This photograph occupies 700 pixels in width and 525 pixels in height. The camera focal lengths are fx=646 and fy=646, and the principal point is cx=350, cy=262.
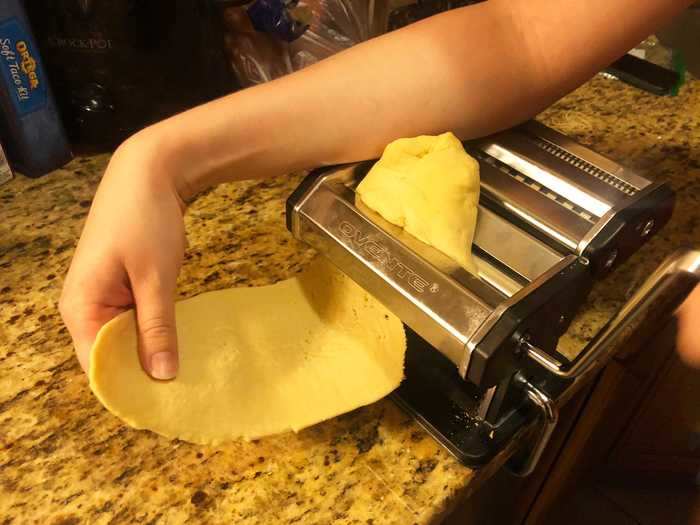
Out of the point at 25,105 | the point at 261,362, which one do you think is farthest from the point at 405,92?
the point at 25,105

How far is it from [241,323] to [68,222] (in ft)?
0.90

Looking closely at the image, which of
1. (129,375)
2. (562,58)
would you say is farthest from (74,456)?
(562,58)

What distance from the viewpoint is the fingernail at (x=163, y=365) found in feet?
1.40

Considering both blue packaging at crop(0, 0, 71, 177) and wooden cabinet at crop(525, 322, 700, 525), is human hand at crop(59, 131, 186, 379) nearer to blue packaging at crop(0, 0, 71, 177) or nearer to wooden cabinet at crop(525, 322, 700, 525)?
blue packaging at crop(0, 0, 71, 177)

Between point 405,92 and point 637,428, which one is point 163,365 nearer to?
point 405,92

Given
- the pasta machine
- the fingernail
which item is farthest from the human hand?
the pasta machine

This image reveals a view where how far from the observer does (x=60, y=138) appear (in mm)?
721

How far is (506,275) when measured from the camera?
474 millimetres

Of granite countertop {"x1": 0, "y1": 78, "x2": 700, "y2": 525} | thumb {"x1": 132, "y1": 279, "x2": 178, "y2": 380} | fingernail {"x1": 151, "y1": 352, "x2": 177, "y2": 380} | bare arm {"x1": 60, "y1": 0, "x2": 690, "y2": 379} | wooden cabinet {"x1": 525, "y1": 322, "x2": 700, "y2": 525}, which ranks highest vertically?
bare arm {"x1": 60, "y1": 0, "x2": 690, "y2": 379}

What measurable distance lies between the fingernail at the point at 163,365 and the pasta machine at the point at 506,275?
0.48 feet

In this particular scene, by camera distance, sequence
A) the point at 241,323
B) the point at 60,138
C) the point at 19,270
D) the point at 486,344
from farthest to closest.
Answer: the point at 60,138 → the point at 19,270 → the point at 241,323 → the point at 486,344

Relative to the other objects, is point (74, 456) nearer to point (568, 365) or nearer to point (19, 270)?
point (19, 270)

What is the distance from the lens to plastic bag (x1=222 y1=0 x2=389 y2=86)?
789mm

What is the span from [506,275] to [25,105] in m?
0.51
